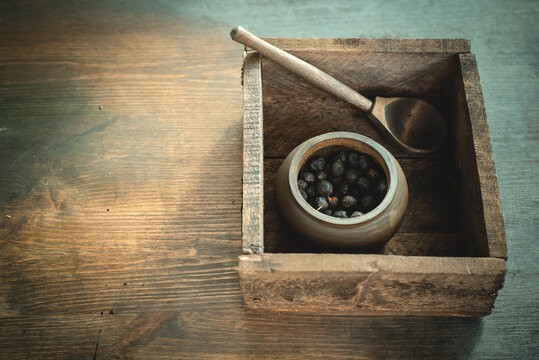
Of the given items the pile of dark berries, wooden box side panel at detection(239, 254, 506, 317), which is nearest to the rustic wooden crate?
wooden box side panel at detection(239, 254, 506, 317)

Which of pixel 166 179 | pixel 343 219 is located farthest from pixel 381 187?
pixel 166 179

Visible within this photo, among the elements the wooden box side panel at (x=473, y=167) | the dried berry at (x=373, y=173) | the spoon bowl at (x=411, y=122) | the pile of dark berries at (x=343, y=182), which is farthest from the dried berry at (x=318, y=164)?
the wooden box side panel at (x=473, y=167)

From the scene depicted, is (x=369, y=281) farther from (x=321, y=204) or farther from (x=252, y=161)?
(x=252, y=161)

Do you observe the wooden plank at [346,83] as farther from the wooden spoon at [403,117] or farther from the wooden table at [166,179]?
the wooden table at [166,179]

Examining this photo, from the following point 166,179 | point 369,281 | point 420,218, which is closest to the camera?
point 369,281

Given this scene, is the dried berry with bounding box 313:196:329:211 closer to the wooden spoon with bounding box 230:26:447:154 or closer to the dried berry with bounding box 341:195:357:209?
the dried berry with bounding box 341:195:357:209
